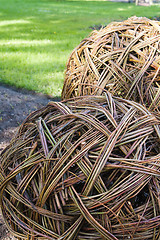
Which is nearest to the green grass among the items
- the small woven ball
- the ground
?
the ground

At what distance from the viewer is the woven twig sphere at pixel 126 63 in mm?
2270

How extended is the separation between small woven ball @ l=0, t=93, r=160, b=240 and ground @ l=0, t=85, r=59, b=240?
6.67 ft

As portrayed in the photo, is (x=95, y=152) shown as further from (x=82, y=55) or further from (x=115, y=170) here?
(x=82, y=55)

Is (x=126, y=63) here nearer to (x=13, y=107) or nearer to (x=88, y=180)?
(x=88, y=180)

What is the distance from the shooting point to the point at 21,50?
23.2ft

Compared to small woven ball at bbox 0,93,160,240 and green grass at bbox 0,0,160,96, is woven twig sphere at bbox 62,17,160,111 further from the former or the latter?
green grass at bbox 0,0,160,96

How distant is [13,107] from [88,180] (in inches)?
124

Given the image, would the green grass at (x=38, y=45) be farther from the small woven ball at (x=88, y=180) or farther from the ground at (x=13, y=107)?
the small woven ball at (x=88, y=180)

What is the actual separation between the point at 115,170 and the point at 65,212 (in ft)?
1.08

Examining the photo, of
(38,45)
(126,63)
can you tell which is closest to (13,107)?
(126,63)

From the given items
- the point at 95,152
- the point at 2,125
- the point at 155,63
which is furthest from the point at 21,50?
the point at 95,152

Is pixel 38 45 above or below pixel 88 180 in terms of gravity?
above

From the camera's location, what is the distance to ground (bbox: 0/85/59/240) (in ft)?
12.2

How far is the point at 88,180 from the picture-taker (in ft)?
4.41
